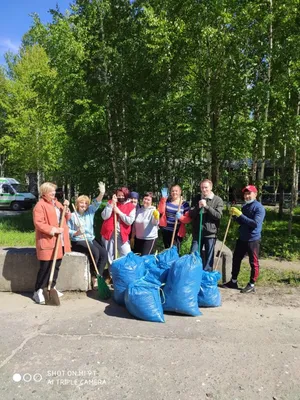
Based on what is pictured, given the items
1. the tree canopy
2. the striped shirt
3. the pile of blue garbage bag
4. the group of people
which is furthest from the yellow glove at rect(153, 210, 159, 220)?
the tree canopy

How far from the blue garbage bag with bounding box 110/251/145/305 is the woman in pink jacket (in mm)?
887

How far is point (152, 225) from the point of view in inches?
223

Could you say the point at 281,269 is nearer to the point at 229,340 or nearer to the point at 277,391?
the point at 229,340

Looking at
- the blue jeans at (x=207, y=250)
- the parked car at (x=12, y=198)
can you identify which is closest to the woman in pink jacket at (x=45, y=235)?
the blue jeans at (x=207, y=250)

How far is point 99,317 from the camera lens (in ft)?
14.8

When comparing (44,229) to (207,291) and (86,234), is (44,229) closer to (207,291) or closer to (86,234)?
(86,234)

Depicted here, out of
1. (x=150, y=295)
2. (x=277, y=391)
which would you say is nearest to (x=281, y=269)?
(x=150, y=295)

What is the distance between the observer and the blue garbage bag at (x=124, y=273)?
4.72 metres

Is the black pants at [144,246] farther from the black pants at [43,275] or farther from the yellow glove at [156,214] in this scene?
the black pants at [43,275]

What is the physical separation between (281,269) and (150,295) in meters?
3.78

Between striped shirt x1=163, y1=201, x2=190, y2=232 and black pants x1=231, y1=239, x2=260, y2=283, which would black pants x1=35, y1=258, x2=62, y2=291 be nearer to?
striped shirt x1=163, y1=201, x2=190, y2=232

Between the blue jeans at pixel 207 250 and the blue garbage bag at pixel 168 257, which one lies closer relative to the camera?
the blue garbage bag at pixel 168 257

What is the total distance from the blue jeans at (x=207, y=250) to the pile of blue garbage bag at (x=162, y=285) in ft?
2.00

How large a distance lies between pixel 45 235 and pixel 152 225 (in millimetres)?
1639
